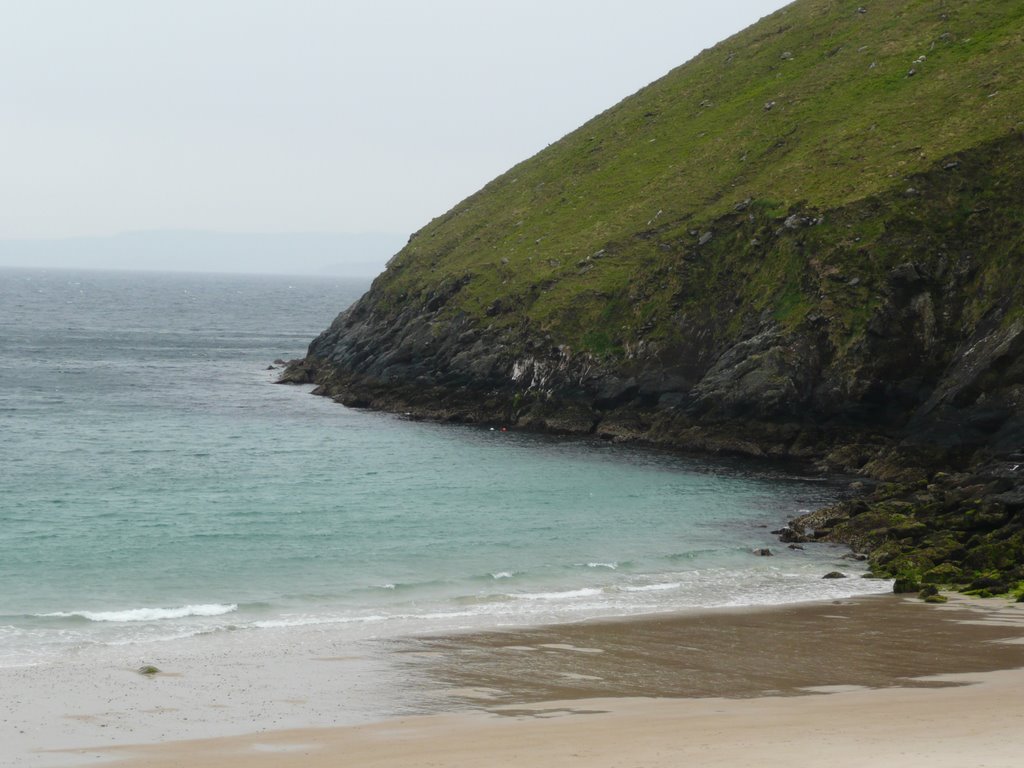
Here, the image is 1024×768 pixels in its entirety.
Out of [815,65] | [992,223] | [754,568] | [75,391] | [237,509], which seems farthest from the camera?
[815,65]

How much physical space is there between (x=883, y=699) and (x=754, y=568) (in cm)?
1607

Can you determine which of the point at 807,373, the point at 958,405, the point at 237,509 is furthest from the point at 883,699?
the point at 807,373

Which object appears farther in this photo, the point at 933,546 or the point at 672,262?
the point at 672,262

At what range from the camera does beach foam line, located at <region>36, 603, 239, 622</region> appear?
31.4 m

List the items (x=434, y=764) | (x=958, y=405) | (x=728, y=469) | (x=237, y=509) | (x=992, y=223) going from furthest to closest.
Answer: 1. (x=992, y=223)
2. (x=728, y=469)
3. (x=958, y=405)
4. (x=237, y=509)
5. (x=434, y=764)

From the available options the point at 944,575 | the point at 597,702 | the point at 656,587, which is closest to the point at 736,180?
the point at 944,575

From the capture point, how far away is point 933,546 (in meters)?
40.4

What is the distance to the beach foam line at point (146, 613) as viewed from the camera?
1238 inches

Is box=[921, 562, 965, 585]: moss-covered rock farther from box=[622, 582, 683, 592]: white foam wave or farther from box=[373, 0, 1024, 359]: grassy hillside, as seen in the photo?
box=[373, 0, 1024, 359]: grassy hillside

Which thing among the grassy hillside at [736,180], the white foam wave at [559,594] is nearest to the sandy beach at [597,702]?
the white foam wave at [559,594]

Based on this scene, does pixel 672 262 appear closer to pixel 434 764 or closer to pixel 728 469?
pixel 728 469

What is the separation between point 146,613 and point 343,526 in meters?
13.1

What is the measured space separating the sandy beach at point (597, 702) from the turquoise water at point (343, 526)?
404 centimetres

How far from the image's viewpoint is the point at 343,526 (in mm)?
44594
